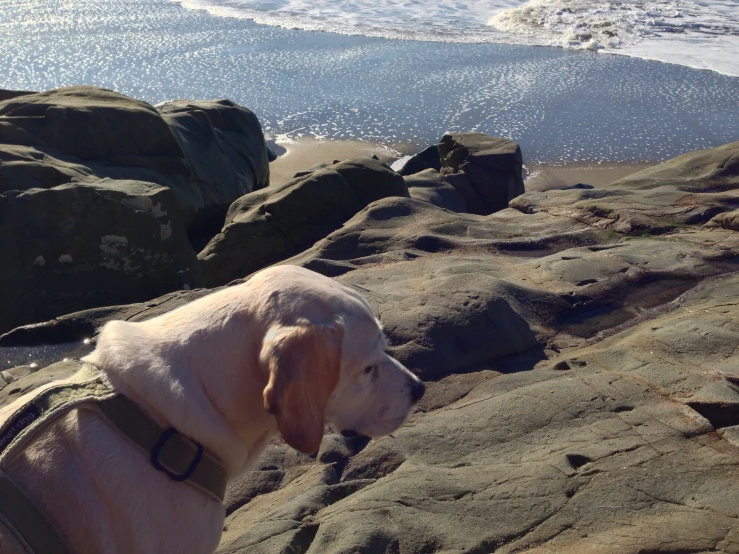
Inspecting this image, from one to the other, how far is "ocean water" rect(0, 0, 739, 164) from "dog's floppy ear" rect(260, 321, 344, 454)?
13518mm

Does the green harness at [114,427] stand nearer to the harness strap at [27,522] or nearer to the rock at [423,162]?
the harness strap at [27,522]

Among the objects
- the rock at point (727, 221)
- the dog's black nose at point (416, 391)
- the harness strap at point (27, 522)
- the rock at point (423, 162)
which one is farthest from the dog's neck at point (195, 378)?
the rock at point (423, 162)

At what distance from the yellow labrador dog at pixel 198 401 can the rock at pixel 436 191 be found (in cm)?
872

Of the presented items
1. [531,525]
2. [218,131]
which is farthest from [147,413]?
[218,131]

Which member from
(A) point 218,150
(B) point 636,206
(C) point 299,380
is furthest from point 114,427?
(A) point 218,150

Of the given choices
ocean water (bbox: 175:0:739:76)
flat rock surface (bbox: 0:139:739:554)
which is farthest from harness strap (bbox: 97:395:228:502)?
ocean water (bbox: 175:0:739:76)

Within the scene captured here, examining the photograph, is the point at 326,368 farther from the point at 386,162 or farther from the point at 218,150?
the point at 386,162

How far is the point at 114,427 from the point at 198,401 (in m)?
0.32

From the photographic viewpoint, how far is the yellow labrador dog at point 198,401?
105 inches

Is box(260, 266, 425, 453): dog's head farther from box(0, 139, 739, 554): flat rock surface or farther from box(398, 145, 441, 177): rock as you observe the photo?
box(398, 145, 441, 177): rock

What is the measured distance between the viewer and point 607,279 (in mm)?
7184

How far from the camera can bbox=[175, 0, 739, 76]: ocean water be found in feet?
76.8

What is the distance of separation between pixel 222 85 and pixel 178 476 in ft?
58.0

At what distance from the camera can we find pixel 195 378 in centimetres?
294
